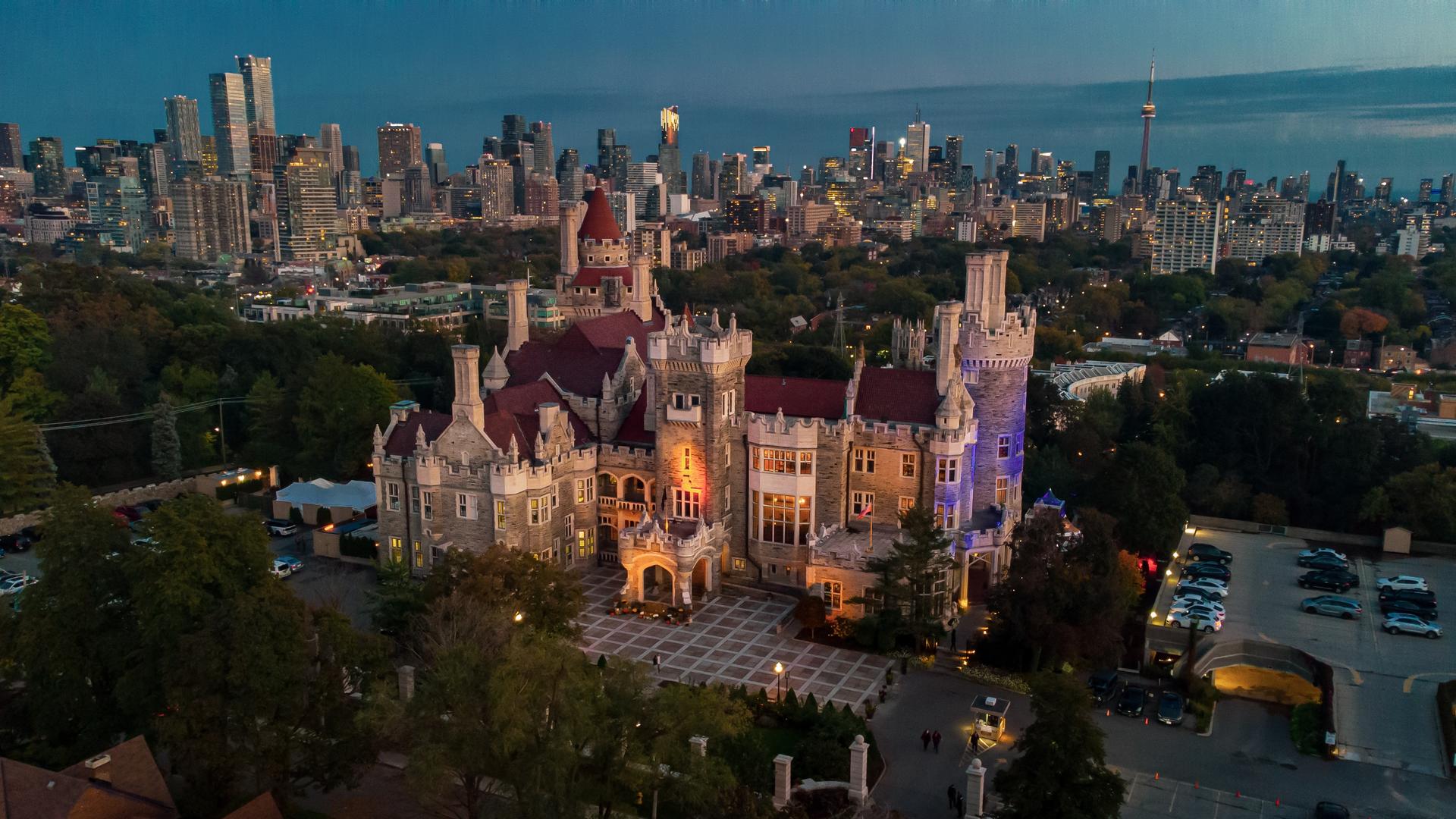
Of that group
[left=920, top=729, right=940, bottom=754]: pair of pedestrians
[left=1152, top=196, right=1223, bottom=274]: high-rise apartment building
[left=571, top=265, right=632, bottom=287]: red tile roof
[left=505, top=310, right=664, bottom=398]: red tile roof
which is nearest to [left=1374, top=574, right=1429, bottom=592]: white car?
[left=920, top=729, right=940, bottom=754]: pair of pedestrians

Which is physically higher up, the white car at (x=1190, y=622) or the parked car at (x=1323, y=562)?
the parked car at (x=1323, y=562)

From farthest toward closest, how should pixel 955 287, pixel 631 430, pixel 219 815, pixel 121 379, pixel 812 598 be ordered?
pixel 955 287, pixel 121 379, pixel 631 430, pixel 812 598, pixel 219 815

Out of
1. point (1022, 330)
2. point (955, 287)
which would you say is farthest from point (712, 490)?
point (955, 287)

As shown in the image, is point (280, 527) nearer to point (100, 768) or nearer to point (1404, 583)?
point (100, 768)

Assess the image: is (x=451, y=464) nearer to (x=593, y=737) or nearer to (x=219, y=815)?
(x=219, y=815)

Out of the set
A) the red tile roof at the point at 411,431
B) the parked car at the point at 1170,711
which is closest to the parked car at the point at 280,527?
the red tile roof at the point at 411,431

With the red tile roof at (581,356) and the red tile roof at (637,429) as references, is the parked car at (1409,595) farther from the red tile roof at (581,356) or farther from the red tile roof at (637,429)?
the red tile roof at (581,356)
